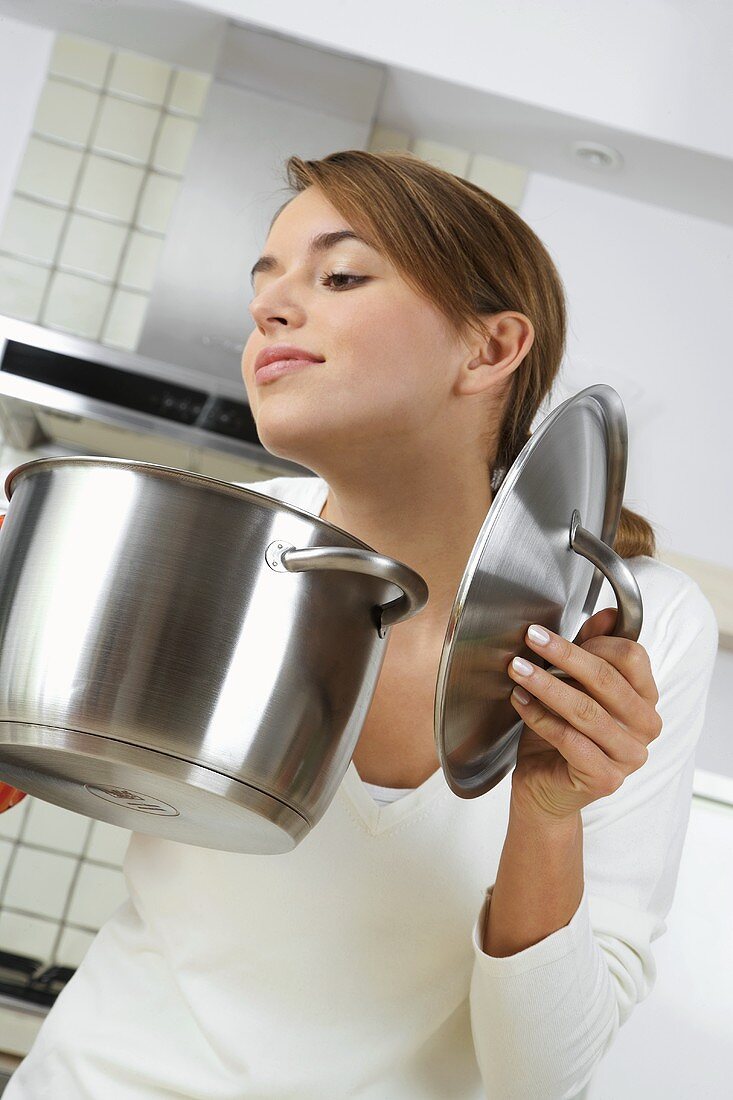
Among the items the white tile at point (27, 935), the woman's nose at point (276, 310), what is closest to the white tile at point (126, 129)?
the white tile at point (27, 935)

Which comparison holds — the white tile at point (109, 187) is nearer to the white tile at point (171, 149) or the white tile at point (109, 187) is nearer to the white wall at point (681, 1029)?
the white tile at point (171, 149)

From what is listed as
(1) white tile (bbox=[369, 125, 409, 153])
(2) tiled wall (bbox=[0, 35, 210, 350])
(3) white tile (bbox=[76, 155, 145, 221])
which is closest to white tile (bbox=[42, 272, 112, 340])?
(2) tiled wall (bbox=[0, 35, 210, 350])

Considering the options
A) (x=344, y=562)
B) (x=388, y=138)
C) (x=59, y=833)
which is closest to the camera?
(x=344, y=562)

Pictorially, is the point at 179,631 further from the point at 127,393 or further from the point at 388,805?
the point at 127,393

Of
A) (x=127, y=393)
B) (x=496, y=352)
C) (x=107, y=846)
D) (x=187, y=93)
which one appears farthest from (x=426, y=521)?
(x=187, y=93)

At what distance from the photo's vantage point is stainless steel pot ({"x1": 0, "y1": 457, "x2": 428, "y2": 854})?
550mm

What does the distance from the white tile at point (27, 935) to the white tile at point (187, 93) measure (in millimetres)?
1799

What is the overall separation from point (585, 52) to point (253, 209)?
82 cm

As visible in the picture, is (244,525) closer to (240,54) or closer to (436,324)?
(436,324)

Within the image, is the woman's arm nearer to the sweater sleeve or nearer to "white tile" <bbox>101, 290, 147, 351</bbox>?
the sweater sleeve

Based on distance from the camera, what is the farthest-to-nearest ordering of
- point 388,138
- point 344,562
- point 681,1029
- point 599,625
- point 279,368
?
point 388,138, point 681,1029, point 279,368, point 599,625, point 344,562

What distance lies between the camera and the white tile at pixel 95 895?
2.21m

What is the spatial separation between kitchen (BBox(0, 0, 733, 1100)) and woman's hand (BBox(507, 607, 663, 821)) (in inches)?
50.7

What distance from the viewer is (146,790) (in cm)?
60
